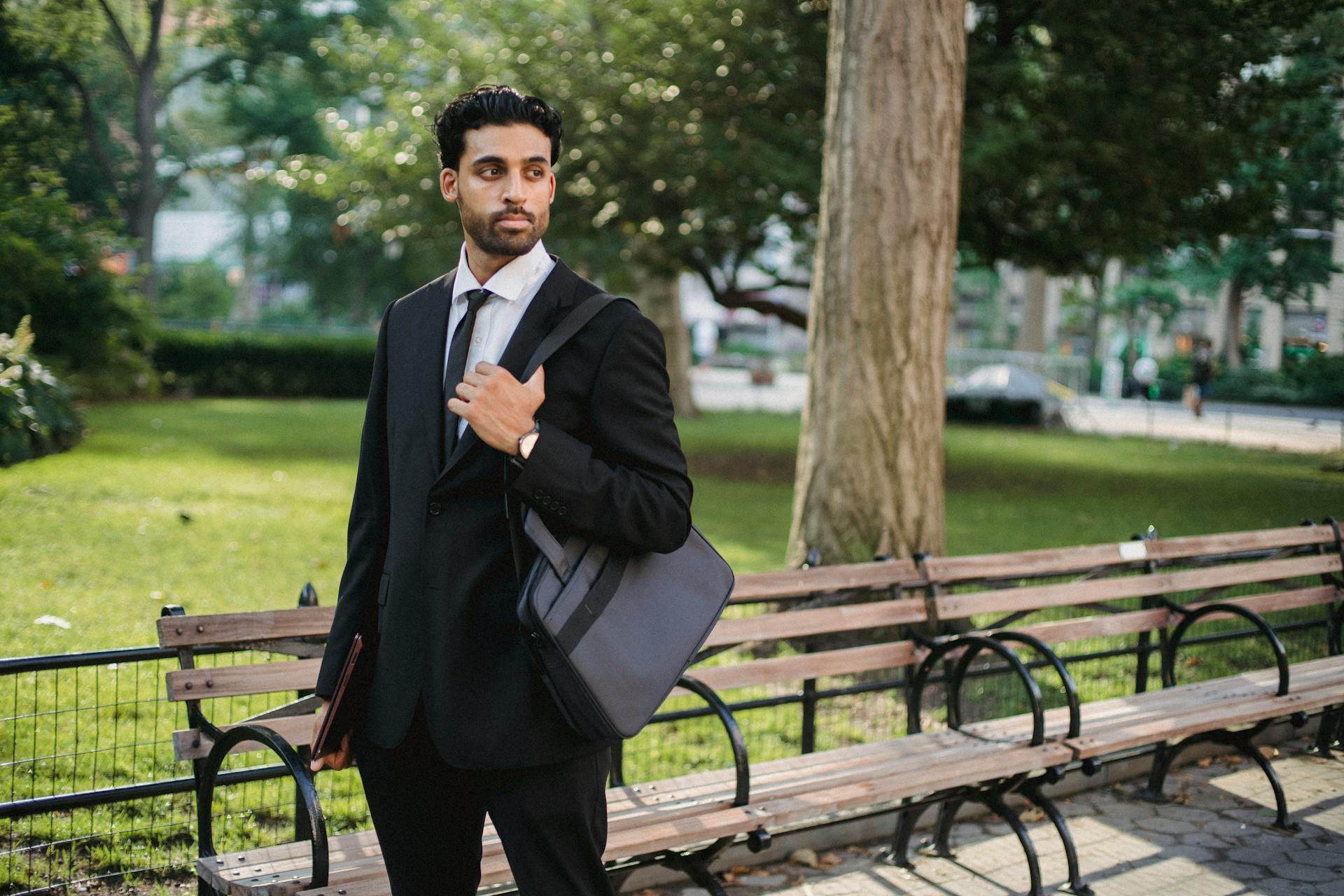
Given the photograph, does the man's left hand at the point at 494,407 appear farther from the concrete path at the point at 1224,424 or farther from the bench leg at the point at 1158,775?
the concrete path at the point at 1224,424

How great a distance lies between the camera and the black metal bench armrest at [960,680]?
4.29m

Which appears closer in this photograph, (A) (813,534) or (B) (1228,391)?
(A) (813,534)

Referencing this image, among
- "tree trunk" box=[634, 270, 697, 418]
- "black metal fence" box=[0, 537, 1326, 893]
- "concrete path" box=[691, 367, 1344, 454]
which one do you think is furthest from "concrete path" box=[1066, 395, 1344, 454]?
"black metal fence" box=[0, 537, 1326, 893]

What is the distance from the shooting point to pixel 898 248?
269 inches

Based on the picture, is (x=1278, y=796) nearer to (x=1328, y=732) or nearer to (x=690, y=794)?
(x=1328, y=732)

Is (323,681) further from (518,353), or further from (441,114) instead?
(441,114)

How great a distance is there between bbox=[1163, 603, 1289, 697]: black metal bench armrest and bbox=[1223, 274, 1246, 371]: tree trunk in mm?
30364

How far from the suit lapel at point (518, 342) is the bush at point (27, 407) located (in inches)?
441

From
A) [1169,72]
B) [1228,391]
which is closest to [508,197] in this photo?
[1169,72]

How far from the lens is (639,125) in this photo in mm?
14984

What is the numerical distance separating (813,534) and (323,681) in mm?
4892

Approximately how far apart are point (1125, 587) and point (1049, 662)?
117cm

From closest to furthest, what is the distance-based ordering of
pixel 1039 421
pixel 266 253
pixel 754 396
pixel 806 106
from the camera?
1. pixel 806 106
2. pixel 1039 421
3. pixel 754 396
4. pixel 266 253

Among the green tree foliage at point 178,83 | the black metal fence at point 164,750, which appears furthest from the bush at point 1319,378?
the green tree foliage at point 178,83
